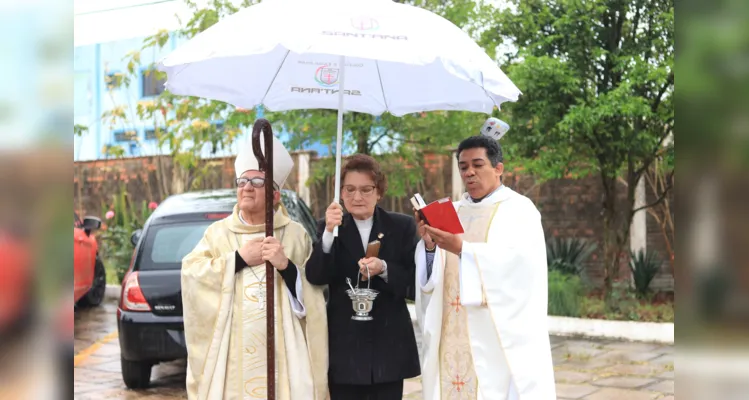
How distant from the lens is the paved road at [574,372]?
6.84 metres

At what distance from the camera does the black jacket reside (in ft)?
12.5

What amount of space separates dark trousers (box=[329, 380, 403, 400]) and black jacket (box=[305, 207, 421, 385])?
0.08 m

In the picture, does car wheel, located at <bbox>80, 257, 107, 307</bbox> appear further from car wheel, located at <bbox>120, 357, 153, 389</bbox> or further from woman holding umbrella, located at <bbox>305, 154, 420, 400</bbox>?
woman holding umbrella, located at <bbox>305, 154, 420, 400</bbox>

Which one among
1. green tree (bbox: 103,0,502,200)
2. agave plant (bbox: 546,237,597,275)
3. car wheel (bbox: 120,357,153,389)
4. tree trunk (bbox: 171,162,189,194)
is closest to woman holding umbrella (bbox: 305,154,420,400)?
car wheel (bbox: 120,357,153,389)

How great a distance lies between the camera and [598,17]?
991 cm

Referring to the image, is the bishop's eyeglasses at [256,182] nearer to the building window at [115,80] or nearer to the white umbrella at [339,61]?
the white umbrella at [339,61]

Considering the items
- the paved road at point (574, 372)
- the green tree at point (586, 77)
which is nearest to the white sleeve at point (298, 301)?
the paved road at point (574, 372)

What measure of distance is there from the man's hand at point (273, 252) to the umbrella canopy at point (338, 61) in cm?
85

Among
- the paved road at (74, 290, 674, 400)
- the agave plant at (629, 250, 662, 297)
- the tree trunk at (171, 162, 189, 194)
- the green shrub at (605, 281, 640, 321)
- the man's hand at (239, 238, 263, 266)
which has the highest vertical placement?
the tree trunk at (171, 162, 189, 194)

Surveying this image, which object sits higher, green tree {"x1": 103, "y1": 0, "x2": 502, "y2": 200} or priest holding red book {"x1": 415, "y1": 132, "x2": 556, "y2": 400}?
Answer: green tree {"x1": 103, "y1": 0, "x2": 502, "y2": 200}

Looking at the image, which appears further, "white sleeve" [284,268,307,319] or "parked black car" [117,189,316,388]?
"parked black car" [117,189,316,388]

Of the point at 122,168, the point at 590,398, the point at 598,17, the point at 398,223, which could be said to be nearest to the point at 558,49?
the point at 598,17

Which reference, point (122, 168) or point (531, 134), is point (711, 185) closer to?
point (531, 134)

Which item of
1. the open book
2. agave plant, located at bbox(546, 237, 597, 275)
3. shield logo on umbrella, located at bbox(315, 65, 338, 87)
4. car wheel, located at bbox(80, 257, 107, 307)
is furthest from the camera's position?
car wheel, located at bbox(80, 257, 107, 307)
